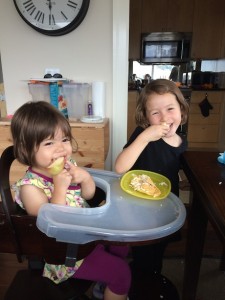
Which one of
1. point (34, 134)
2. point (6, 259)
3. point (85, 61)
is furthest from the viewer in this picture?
point (85, 61)

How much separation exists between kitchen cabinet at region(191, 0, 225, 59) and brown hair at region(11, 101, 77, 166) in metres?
3.88

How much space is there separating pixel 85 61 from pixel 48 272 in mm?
1562

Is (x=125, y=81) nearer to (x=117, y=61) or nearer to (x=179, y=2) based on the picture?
(x=117, y=61)

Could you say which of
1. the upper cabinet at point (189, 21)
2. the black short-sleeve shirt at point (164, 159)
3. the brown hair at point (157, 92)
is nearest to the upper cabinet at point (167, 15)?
the upper cabinet at point (189, 21)

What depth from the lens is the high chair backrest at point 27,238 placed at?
2.02 ft

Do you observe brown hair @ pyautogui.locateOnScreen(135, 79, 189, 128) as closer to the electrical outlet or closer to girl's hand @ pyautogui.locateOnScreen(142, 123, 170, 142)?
girl's hand @ pyautogui.locateOnScreen(142, 123, 170, 142)

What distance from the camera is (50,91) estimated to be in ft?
6.10

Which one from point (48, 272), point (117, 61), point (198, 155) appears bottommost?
point (48, 272)

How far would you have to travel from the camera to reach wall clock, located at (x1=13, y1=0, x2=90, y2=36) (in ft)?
6.07

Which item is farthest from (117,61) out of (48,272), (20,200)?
(48,272)

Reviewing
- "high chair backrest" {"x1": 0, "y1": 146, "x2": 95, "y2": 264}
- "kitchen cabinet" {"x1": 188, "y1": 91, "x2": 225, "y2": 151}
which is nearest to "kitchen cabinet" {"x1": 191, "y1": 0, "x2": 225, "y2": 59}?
"kitchen cabinet" {"x1": 188, "y1": 91, "x2": 225, "y2": 151}

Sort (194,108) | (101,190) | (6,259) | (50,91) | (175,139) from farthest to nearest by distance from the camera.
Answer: (194,108), (50,91), (6,259), (175,139), (101,190)

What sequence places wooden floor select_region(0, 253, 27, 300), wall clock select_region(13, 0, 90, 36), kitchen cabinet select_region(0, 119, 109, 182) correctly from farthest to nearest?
wall clock select_region(13, 0, 90, 36), kitchen cabinet select_region(0, 119, 109, 182), wooden floor select_region(0, 253, 27, 300)

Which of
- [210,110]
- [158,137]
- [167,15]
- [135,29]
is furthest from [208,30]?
[158,137]
